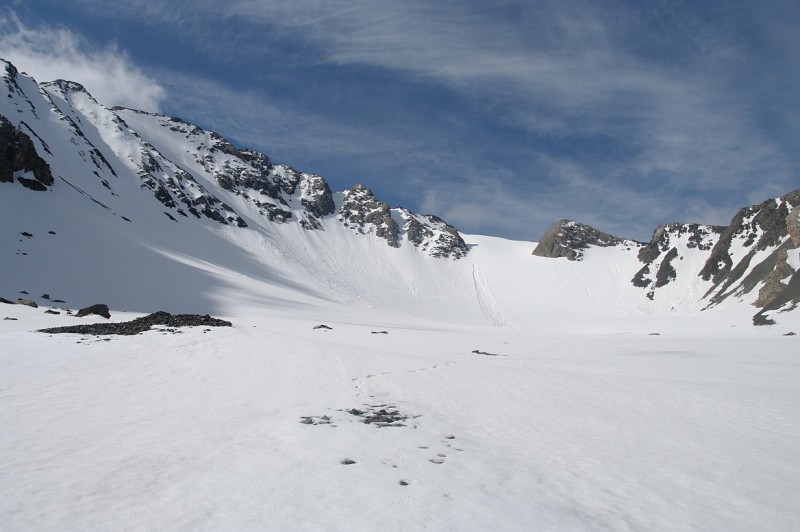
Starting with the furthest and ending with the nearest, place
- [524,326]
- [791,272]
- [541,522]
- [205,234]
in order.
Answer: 1. [524,326]
2. [205,234]
3. [791,272]
4. [541,522]

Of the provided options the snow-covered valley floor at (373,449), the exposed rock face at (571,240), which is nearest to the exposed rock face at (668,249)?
the exposed rock face at (571,240)

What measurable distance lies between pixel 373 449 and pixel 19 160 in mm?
64685

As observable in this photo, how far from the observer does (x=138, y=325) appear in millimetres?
21594

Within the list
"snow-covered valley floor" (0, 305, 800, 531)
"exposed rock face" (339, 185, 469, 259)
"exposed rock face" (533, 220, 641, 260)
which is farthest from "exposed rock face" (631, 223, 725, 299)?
"snow-covered valley floor" (0, 305, 800, 531)

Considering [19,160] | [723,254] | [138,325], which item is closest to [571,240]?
[723,254]

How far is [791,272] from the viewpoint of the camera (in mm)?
59406

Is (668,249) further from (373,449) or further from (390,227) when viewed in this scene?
(373,449)

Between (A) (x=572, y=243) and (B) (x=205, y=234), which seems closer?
(B) (x=205, y=234)

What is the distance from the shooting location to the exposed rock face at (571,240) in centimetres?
12688

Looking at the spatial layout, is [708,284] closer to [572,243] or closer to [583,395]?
[572,243]

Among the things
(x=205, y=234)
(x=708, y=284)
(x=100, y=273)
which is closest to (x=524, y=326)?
(x=708, y=284)

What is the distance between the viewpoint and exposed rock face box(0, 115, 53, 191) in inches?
1978

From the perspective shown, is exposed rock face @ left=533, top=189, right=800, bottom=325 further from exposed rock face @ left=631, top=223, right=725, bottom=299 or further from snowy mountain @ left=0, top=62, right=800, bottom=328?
snowy mountain @ left=0, top=62, right=800, bottom=328

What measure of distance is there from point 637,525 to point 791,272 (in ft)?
241
